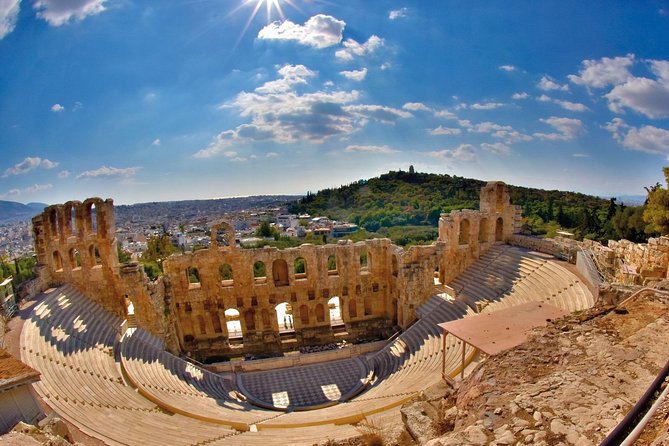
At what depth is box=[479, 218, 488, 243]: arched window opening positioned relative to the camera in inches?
1055

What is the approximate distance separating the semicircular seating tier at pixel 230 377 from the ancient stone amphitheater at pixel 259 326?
8 cm

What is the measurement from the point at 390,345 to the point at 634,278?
40.6ft

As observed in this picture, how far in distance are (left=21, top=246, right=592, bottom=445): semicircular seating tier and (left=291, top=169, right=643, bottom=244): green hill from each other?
27.9 metres

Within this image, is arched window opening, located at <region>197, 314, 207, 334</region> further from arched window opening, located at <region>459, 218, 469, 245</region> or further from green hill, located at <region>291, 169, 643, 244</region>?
green hill, located at <region>291, 169, 643, 244</region>

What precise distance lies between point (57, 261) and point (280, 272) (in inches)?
500

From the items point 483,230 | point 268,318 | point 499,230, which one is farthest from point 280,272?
point 499,230

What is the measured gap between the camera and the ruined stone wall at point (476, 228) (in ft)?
84.1

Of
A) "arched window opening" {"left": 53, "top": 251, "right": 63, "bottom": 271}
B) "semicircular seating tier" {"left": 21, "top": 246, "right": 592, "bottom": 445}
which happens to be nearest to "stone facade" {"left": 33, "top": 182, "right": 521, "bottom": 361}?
"arched window opening" {"left": 53, "top": 251, "right": 63, "bottom": 271}

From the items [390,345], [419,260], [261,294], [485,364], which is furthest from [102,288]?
[485,364]

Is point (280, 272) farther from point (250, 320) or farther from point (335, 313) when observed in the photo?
point (335, 313)

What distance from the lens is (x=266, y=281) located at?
24.9m

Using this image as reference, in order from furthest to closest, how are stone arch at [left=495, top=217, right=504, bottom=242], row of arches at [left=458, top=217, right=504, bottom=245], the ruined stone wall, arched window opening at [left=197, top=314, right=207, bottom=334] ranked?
stone arch at [left=495, top=217, right=504, bottom=242] → row of arches at [left=458, top=217, right=504, bottom=245] → the ruined stone wall → arched window opening at [left=197, top=314, right=207, bottom=334]

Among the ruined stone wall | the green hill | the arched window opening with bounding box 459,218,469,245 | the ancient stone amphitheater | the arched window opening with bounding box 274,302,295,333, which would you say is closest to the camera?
the ancient stone amphitheater

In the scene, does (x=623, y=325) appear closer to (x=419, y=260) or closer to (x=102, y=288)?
(x=419, y=260)
